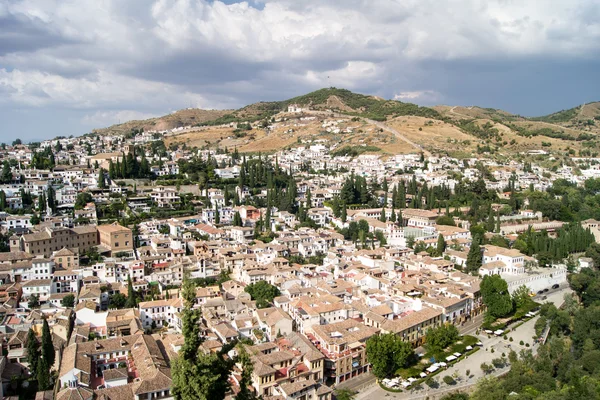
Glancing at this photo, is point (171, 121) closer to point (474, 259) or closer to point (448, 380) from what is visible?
point (474, 259)

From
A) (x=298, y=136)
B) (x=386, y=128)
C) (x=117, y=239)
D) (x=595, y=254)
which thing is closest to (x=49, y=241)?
(x=117, y=239)

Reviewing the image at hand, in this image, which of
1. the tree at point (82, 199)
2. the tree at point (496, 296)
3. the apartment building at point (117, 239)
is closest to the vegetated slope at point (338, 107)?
the tree at point (82, 199)

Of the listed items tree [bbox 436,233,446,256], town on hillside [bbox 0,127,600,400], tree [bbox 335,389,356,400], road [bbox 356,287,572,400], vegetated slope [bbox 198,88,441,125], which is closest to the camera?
tree [bbox 335,389,356,400]

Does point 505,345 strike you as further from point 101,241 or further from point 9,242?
point 9,242

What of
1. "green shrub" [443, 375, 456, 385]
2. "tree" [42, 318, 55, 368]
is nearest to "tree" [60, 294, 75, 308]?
"tree" [42, 318, 55, 368]

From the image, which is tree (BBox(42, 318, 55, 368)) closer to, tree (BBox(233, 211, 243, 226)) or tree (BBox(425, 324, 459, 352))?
tree (BBox(425, 324, 459, 352))

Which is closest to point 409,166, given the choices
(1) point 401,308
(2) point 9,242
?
(1) point 401,308
